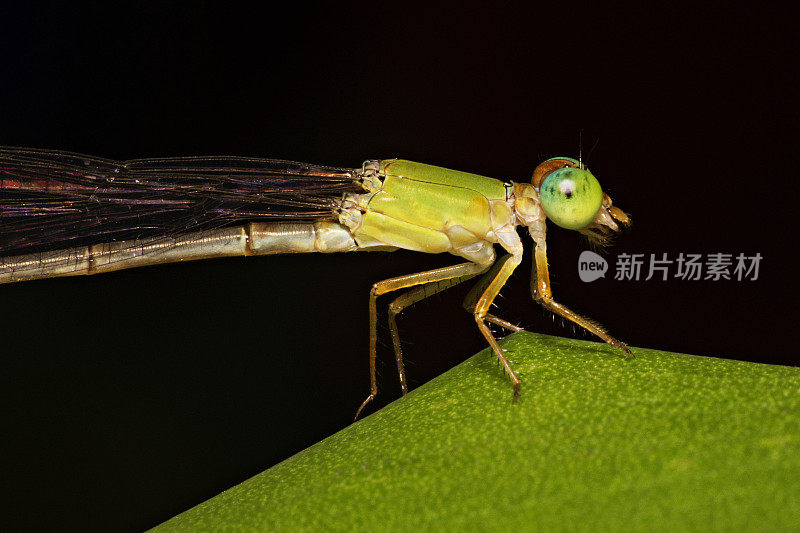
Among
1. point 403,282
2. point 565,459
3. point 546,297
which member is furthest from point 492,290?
point 565,459

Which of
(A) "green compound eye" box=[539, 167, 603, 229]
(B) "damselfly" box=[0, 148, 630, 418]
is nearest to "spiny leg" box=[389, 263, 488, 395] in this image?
(B) "damselfly" box=[0, 148, 630, 418]

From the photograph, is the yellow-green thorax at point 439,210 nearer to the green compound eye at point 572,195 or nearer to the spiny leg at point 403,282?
the spiny leg at point 403,282

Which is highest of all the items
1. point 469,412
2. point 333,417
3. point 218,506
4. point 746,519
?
point 746,519

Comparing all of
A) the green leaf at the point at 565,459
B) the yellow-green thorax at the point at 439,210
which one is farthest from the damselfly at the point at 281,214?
the green leaf at the point at 565,459

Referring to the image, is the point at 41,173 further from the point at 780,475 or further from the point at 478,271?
the point at 780,475

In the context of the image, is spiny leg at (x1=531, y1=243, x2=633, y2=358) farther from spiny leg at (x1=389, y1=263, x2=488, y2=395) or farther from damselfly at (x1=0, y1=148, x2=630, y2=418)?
spiny leg at (x1=389, y1=263, x2=488, y2=395)

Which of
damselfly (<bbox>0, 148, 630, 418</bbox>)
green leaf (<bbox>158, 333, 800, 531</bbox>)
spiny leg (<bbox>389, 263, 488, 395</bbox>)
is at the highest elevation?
damselfly (<bbox>0, 148, 630, 418</bbox>)

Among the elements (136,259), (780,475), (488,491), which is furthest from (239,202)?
(780,475)
